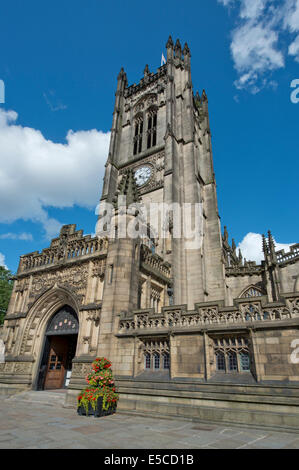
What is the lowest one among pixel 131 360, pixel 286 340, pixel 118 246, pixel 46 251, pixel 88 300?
pixel 131 360

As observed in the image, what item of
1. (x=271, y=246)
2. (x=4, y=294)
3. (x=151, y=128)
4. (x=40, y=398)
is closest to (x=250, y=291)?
(x=271, y=246)

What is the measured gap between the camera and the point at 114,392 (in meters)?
10.2

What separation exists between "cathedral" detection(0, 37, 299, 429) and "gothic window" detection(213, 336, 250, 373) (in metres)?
0.03

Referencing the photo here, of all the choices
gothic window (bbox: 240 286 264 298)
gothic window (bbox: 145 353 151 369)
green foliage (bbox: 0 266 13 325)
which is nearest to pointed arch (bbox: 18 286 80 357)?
gothic window (bbox: 145 353 151 369)

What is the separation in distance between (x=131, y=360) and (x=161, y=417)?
240 cm

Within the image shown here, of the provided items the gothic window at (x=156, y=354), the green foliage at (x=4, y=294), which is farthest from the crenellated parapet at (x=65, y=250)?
the green foliage at (x=4, y=294)

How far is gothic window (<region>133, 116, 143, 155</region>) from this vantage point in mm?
33628

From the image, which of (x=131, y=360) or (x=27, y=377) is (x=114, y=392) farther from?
(x=27, y=377)

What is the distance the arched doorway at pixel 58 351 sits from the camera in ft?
52.9

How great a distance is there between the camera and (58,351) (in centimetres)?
1762

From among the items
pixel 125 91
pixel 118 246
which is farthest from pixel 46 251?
pixel 125 91

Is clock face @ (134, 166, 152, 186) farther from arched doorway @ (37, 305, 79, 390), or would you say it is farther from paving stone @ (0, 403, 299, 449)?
paving stone @ (0, 403, 299, 449)

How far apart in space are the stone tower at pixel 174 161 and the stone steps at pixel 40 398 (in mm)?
9164

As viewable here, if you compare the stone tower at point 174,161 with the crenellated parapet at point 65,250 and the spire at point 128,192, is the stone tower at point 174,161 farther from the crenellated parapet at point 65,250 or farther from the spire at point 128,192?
the spire at point 128,192
